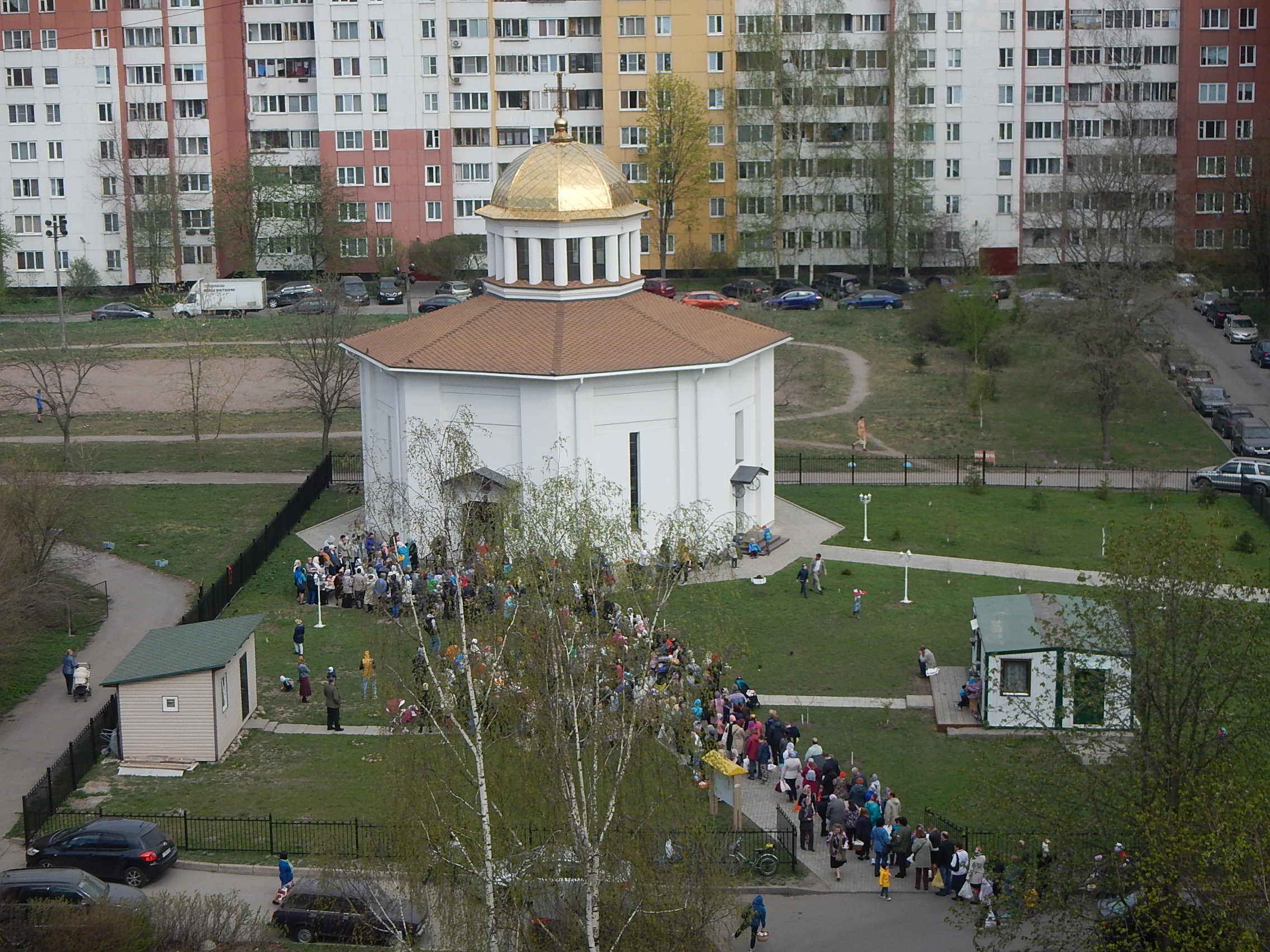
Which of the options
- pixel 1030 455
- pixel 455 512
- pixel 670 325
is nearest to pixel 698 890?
pixel 455 512

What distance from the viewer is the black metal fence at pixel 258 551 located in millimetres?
43188

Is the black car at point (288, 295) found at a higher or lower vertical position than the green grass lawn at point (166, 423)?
higher

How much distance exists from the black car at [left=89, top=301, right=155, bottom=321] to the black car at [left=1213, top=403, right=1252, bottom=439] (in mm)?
43780

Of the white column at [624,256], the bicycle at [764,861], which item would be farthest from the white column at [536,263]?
the bicycle at [764,861]

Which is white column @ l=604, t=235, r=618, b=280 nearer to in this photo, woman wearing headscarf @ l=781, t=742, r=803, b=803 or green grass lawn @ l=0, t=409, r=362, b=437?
green grass lawn @ l=0, t=409, r=362, b=437

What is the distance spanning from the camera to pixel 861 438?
201 feet

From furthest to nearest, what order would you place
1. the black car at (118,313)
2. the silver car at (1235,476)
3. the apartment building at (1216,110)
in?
the apartment building at (1216,110)
the black car at (118,313)
the silver car at (1235,476)

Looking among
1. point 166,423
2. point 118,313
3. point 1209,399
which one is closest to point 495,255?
point 166,423

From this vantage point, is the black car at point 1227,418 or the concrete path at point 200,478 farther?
the black car at point 1227,418

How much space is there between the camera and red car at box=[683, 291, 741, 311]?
79.4 metres

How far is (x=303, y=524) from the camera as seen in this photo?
52.1 m

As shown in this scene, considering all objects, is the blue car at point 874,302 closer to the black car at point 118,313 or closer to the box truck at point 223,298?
the box truck at point 223,298

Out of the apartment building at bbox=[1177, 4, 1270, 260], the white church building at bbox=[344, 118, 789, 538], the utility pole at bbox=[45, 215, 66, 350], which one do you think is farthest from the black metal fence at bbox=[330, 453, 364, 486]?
the apartment building at bbox=[1177, 4, 1270, 260]

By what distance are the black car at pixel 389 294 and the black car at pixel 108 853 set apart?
55407mm
